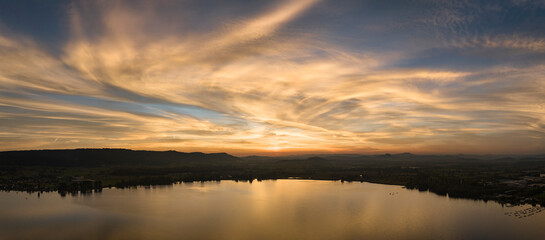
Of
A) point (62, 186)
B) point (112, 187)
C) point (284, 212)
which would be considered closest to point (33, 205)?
point (62, 186)

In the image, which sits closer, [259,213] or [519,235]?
[519,235]

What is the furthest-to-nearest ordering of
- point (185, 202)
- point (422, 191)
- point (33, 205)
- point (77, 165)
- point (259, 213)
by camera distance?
point (77, 165) → point (422, 191) → point (185, 202) → point (33, 205) → point (259, 213)

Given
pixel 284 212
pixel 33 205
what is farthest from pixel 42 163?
pixel 284 212

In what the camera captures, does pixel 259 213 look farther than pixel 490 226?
Yes

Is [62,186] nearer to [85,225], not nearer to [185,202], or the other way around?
[185,202]

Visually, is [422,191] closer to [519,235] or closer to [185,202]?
[519,235]

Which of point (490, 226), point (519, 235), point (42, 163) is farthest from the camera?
point (42, 163)
